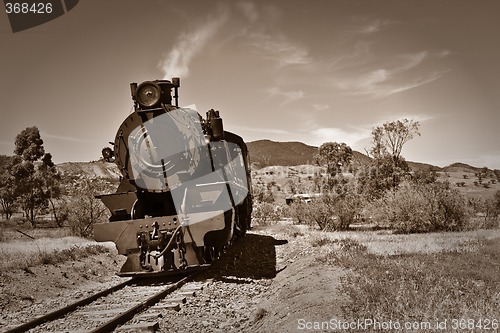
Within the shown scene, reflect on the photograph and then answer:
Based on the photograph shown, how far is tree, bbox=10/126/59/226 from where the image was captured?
32.3m

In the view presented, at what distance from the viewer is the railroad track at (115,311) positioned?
559 cm

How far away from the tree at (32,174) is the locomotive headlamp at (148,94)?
27.6 m

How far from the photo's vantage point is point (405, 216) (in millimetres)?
16625

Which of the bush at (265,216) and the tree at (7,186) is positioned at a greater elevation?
the tree at (7,186)

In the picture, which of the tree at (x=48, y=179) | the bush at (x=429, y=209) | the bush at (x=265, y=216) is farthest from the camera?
the tree at (x=48, y=179)

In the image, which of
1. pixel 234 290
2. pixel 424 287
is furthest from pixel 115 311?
→ pixel 424 287

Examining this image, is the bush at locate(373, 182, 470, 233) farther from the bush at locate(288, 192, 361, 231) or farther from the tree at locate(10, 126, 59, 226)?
the tree at locate(10, 126, 59, 226)

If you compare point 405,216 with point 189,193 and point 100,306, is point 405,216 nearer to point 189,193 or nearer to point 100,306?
point 189,193

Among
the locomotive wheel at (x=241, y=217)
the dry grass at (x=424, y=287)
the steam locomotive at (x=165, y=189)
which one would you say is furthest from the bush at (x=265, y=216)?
the dry grass at (x=424, y=287)

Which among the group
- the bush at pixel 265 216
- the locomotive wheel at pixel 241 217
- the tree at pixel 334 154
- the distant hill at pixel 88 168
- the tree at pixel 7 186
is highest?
the distant hill at pixel 88 168

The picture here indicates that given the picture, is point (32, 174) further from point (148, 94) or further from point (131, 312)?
point (131, 312)

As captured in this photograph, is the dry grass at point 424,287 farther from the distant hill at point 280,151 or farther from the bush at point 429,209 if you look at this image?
the distant hill at point 280,151

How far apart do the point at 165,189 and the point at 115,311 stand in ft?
9.85

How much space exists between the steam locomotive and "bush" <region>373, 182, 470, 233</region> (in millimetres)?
10174
